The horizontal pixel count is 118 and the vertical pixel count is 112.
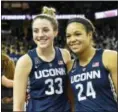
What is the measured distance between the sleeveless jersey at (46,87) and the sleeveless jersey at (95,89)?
14cm

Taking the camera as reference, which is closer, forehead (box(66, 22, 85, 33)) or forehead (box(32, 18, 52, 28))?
forehead (box(66, 22, 85, 33))

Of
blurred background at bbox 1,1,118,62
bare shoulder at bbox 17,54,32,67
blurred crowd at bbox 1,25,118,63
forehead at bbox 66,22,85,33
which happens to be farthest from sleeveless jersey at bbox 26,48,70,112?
blurred background at bbox 1,1,118,62

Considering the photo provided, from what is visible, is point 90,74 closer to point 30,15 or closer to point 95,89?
point 95,89

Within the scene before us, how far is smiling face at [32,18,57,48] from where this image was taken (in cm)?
199

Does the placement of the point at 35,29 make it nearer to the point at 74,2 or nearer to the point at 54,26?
the point at 54,26

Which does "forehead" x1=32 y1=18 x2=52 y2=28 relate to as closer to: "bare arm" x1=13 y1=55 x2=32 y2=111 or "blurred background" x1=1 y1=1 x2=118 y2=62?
"bare arm" x1=13 y1=55 x2=32 y2=111

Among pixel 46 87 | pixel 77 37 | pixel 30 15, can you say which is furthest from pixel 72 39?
pixel 30 15

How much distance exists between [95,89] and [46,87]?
0.28m

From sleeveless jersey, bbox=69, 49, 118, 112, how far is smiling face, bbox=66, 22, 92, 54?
0.09 metres

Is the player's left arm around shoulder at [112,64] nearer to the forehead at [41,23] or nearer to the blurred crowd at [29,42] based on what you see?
the forehead at [41,23]

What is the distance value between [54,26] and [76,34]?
0.23m

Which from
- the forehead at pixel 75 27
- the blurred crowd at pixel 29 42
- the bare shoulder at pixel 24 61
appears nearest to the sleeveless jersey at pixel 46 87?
the bare shoulder at pixel 24 61

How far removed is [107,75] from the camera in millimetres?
1852

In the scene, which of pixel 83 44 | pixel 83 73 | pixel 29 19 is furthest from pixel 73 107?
pixel 29 19
